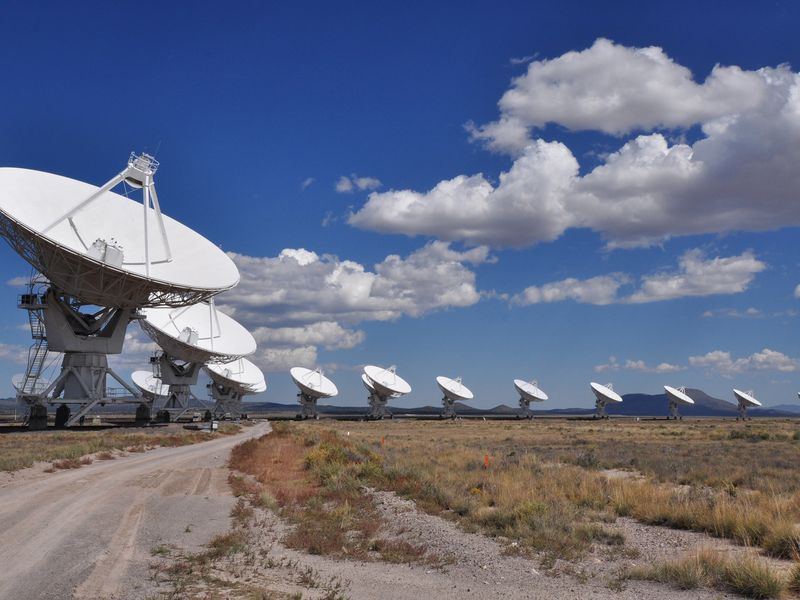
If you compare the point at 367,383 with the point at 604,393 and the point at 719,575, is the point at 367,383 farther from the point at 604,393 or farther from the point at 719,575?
the point at 719,575

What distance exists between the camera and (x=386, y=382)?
94.8 metres

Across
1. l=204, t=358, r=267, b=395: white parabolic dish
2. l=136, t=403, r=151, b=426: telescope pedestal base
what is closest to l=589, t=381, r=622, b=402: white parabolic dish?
l=204, t=358, r=267, b=395: white parabolic dish

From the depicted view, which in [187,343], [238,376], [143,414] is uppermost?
[187,343]

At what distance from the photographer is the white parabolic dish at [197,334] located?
209ft

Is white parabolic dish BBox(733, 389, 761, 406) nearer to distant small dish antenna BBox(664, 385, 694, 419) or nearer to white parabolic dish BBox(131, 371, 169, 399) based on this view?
distant small dish antenna BBox(664, 385, 694, 419)

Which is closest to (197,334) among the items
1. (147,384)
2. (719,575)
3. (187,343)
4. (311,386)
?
(187,343)

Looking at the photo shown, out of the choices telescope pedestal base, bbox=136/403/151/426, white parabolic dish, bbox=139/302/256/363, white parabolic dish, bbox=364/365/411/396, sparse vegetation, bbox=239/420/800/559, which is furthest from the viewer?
white parabolic dish, bbox=364/365/411/396

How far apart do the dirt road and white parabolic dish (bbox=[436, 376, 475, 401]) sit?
244ft

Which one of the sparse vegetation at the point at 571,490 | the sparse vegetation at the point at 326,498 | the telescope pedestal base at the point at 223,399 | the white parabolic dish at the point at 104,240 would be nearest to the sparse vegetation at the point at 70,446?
the sparse vegetation at the point at 326,498

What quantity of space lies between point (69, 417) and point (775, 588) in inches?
2149

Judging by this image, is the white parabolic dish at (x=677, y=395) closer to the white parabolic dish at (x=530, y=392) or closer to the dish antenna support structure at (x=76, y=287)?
the white parabolic dish at (x=530, y=392)

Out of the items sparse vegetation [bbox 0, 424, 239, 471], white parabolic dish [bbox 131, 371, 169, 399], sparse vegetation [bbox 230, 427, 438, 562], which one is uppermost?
white parabolic dish [bbox 131, 371, 169, 399]

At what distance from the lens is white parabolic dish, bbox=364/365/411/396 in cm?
9305

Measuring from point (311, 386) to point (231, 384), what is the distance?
38.9 feet
